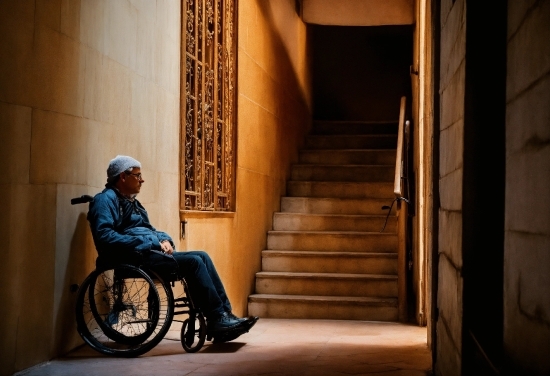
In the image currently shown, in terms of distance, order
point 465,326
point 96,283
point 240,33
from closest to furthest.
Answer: point 465,326 < point 96,283 < point 240,33

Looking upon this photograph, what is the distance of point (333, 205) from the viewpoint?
27.2 ft

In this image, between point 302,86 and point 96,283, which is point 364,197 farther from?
point 96,283

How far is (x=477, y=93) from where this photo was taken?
249cm

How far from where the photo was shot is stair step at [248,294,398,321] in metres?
6.73

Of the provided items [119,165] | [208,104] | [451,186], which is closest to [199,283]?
[119,165]

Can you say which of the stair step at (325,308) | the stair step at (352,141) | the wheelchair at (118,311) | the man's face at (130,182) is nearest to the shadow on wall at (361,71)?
the stair step at (352,141)

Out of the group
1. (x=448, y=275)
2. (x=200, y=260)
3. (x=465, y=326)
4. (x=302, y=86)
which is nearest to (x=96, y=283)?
(x=200, y=260)

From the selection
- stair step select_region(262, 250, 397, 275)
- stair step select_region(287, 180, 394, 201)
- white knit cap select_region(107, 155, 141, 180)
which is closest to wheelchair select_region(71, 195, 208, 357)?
white knit cap select_region(107, 155, 141, 180)

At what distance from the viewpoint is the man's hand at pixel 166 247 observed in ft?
14.2

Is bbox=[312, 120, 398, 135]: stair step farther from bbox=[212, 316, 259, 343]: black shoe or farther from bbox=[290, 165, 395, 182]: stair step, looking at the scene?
bbox=[212, 316, 259, 343]: black shoe

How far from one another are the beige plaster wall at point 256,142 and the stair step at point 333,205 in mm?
164

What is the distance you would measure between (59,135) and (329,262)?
12.6 ft

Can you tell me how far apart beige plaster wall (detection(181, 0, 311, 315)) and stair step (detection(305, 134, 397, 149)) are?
271 millimetres

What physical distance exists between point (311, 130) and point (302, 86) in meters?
0.61
